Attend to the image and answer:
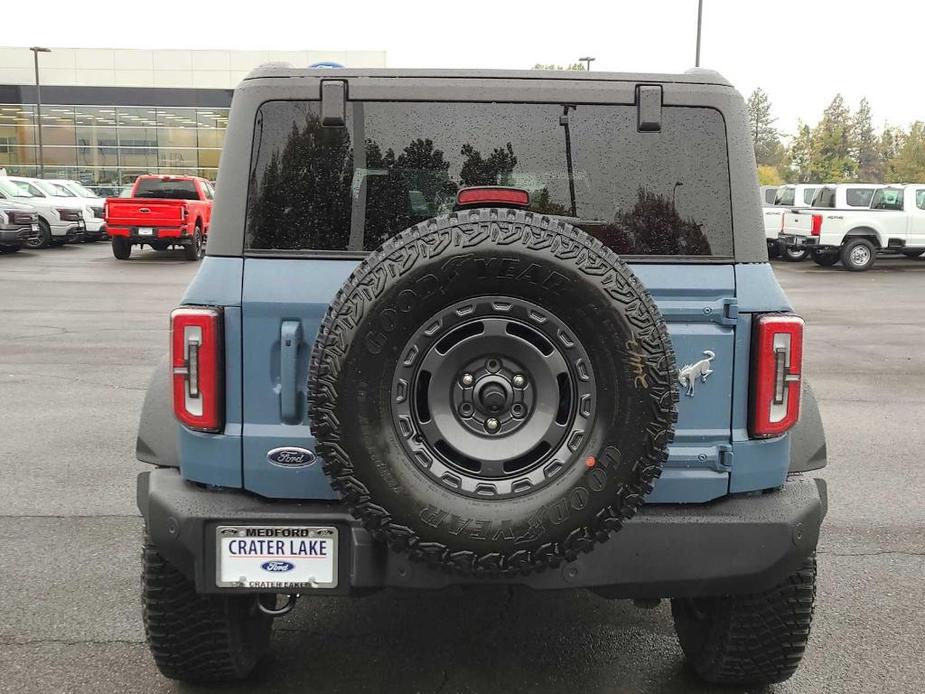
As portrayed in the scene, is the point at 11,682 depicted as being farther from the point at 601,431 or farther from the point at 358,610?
the point at 601,431

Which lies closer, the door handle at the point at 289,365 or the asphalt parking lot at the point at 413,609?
the door handle at the point at 289,365

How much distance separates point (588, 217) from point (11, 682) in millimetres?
2435

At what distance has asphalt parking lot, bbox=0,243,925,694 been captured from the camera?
325cm

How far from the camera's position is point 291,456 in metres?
2.74

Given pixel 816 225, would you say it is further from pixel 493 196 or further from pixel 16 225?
pixel 493 196

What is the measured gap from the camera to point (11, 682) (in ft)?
10.4

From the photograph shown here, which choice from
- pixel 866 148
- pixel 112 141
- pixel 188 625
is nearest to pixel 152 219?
pixel 188 625

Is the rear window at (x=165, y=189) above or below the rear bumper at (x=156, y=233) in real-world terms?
above

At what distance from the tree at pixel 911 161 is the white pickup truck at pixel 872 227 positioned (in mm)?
45000

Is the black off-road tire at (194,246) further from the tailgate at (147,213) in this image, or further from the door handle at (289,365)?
the door handle at (289,365)

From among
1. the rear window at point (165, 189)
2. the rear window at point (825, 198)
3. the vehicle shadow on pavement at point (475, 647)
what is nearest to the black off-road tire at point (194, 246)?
the rear window at point (165, 189)

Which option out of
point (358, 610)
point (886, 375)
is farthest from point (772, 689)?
point (886, 375)

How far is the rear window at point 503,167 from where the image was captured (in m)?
2.83

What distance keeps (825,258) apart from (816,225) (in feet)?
4.37
